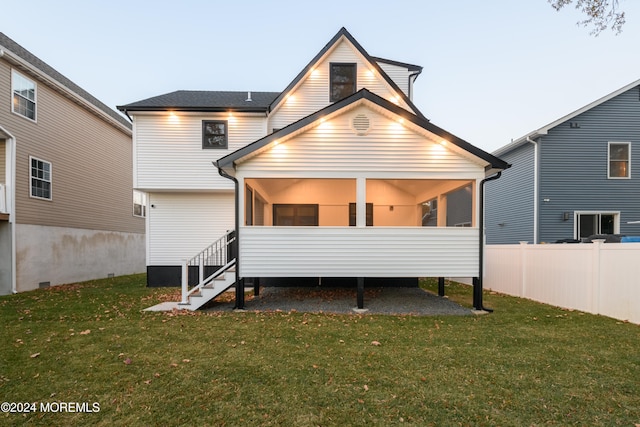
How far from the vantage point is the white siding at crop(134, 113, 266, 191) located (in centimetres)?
1091

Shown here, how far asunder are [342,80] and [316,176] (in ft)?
19.5

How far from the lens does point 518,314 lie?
7008mm

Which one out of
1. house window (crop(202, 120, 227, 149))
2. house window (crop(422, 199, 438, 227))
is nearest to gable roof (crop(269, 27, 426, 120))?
house window (crop(202, 120, 227, 149))

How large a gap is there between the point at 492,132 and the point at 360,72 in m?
103

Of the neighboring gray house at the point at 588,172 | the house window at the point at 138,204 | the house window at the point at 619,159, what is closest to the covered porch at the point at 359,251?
the neighboring gray house at the point at 588,172

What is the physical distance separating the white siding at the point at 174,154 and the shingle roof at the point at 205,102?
0.30 metres

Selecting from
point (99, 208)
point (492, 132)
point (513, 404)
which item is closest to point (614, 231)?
point (513, 404)

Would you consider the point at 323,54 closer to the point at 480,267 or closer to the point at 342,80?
the point at 342,80

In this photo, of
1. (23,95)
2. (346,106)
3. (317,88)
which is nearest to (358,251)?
(346,106)

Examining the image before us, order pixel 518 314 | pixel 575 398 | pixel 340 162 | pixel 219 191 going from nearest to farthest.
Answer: pixel 575 398 → pixel 518 314 → pixel 340 162 → pixel 219 191

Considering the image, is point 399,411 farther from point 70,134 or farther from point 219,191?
point 70,134

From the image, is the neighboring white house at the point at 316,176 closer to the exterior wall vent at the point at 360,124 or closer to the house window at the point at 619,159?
the exterior wall vent at the point at 360,124

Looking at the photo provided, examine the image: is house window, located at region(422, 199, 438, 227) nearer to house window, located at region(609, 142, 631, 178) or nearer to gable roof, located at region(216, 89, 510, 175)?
gable roof, located at region(216, 89, 510, 175)

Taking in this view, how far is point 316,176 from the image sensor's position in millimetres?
7492
